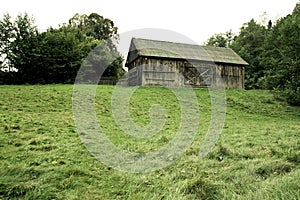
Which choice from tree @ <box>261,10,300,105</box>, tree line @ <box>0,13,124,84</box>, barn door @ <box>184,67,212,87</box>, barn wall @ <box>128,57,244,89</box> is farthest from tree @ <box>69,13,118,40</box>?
tree @ <box>261,10,300,105</box>

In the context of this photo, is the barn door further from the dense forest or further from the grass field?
the grass field

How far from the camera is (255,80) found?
36.6 meters

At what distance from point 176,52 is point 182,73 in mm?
2359

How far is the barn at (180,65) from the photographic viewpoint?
22.8 meters

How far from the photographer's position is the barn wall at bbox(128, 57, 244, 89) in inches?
896

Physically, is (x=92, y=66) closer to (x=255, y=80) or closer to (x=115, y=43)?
(x=115, y=43)

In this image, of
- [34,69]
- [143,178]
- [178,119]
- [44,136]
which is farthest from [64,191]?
[34,69]

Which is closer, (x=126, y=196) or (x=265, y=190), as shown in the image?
(x=265, y=190)

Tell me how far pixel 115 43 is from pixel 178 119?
30854 millimetres

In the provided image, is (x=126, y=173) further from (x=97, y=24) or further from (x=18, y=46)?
(x=97, y=24)

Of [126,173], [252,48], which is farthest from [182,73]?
[252,48]

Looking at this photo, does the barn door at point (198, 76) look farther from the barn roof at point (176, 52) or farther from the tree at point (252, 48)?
the tree at point (252, 48)

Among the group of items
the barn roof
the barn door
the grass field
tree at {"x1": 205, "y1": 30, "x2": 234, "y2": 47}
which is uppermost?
tree at {"x1": 205, "y1": 30, "x2": 234, "y2": 47}

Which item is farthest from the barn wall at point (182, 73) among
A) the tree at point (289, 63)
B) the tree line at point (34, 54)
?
the tree at point (289, 63)
